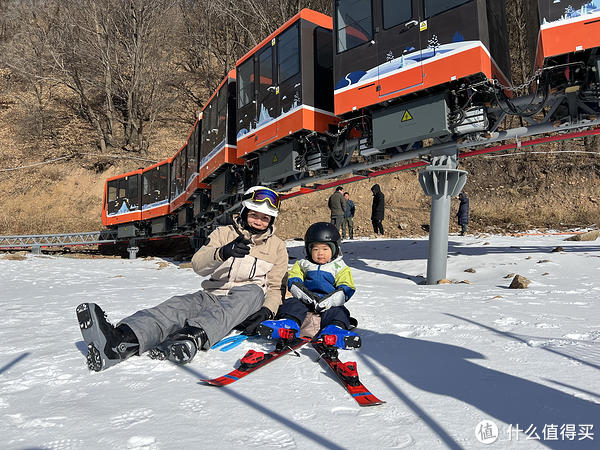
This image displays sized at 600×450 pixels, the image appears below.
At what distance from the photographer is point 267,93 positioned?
7754 mm

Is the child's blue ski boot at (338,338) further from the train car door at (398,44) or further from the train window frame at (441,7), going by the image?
the train window frame at (441,7)

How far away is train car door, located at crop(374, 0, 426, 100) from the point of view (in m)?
5.59

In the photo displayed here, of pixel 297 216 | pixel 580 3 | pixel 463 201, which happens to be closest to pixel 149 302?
pixel 580 3

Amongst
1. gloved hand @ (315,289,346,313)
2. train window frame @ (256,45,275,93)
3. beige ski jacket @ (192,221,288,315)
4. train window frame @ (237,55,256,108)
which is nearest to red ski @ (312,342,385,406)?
gloved hand @ (315,289,346,313)

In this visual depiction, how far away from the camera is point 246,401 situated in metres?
1.99

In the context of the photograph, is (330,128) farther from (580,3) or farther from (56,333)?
(56,333)

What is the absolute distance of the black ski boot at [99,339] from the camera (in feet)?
7.97

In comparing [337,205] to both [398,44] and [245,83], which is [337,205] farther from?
[398,44]

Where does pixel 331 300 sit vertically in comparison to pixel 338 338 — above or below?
above

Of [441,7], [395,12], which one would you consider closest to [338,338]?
[441,7]

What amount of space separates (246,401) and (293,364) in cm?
63

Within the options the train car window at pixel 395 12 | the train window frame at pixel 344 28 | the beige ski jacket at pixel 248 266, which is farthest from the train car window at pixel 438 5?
the beige ski jacket at pixel 248 266

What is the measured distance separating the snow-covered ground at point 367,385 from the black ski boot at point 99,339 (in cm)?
7

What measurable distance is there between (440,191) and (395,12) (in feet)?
9.19
